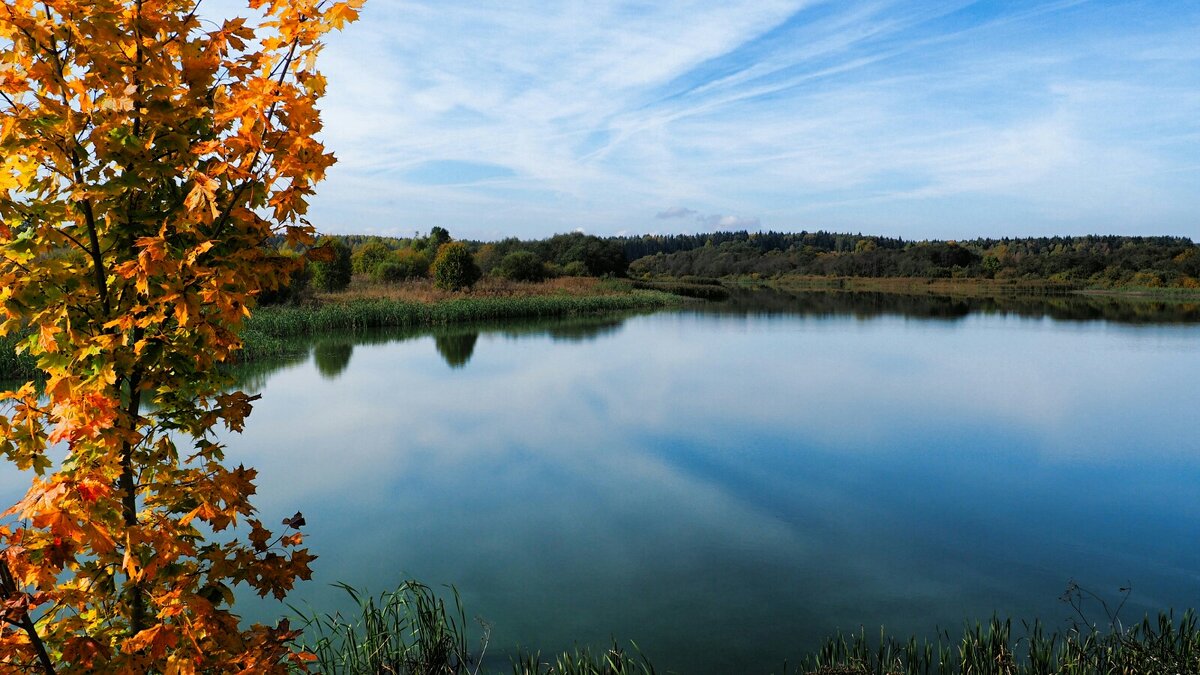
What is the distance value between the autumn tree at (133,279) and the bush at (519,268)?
29.6 meters

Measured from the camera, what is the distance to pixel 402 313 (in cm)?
1941

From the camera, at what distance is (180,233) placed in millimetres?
1686

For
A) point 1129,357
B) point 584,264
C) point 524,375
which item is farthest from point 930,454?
point 584,264

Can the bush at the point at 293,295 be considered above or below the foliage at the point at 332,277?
below

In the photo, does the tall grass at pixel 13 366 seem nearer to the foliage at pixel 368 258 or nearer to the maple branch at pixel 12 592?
the maple branch at pixel 12 592

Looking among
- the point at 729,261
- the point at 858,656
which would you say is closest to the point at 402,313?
the point at 858,656

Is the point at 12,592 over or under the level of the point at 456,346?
over

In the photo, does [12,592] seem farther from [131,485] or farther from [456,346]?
[456,346]

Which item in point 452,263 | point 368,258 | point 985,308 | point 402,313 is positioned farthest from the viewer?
point 368,258

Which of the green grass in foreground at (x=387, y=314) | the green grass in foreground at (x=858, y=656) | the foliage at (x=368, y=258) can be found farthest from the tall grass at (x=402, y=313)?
the green grass in foreground at (x=858, y=656)

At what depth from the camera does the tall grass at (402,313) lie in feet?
53.6

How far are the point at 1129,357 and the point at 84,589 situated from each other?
59.2ft

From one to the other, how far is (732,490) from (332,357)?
32.3ft

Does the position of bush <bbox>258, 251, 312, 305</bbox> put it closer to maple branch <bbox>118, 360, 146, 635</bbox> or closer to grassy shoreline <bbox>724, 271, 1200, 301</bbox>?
maple branch <bbox>118, 360, 146, 635</bbox>
